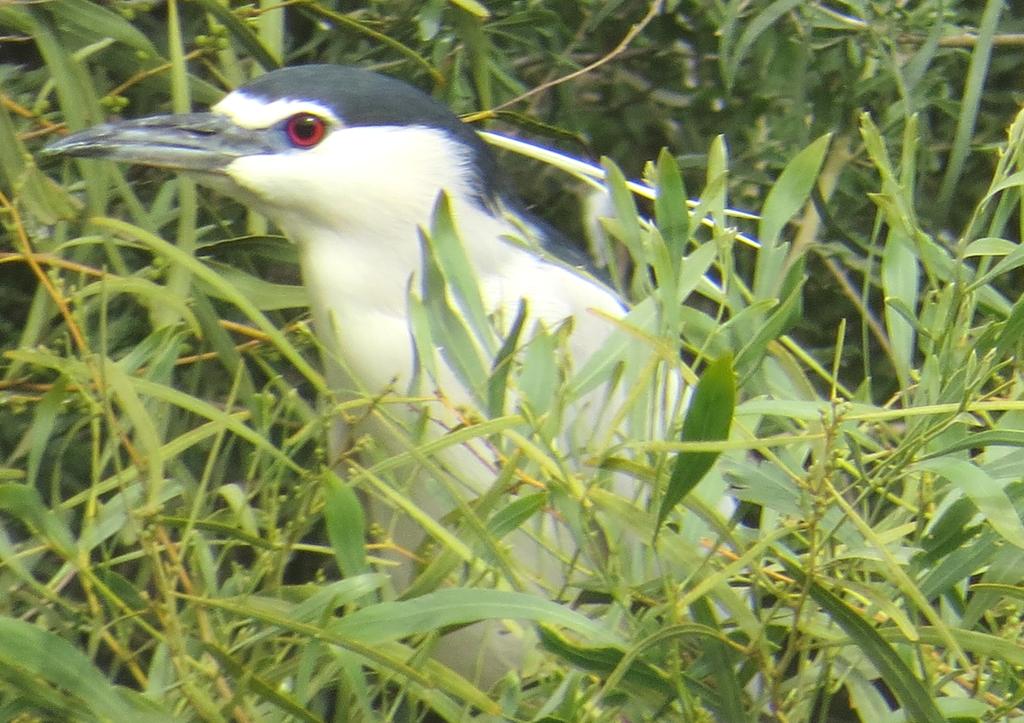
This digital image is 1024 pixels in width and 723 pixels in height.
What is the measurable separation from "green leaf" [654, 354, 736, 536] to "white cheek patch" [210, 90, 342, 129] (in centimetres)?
69

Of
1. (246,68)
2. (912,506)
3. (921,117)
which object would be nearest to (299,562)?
(246,68)

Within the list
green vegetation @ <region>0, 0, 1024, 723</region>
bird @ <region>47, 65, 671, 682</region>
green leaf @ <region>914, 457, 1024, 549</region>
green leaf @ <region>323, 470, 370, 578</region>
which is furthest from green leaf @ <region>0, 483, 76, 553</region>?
bird @ <region>47, 65, 671, 682</region>

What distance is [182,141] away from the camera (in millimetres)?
1267

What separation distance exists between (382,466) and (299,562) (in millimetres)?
896

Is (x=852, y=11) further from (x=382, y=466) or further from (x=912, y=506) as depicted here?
(x=382, y=466)

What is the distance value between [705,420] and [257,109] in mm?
719

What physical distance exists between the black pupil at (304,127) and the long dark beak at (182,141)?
1.0 inches

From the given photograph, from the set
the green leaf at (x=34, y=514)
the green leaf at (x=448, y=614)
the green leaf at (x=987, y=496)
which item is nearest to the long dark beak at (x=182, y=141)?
the green leaf at (x=34, y=514)

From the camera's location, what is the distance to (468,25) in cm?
131

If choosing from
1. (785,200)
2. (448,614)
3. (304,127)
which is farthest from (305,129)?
(448,614)

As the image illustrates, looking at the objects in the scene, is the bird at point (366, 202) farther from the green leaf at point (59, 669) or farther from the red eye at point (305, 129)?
the green leaf at point (59, 669)

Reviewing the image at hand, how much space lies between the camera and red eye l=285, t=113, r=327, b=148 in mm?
1307

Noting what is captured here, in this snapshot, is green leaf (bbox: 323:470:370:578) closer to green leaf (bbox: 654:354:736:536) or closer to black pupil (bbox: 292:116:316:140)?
green leaf (bbox: 654:354:736:536)

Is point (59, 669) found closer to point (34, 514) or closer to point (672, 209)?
point (34, 514)
